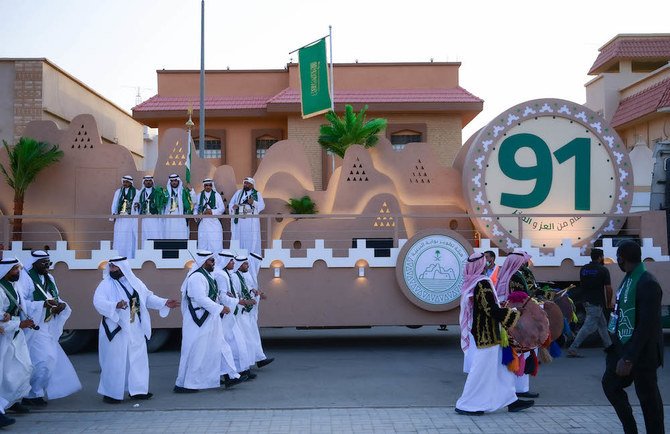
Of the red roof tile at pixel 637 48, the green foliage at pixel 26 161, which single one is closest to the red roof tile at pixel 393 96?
the red roof tile at pixel 637 48

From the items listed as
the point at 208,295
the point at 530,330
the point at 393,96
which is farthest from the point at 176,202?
the point at 393,96

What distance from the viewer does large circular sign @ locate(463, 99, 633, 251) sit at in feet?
45.4

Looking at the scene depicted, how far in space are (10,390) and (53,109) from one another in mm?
17339

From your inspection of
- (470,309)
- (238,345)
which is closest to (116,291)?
(238,345)

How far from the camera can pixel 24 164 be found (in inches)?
547

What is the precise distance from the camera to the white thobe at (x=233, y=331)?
32.8ft

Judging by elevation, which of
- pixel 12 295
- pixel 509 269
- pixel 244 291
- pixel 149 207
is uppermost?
pixel 149 207

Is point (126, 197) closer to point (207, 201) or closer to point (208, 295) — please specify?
point (207, 201)

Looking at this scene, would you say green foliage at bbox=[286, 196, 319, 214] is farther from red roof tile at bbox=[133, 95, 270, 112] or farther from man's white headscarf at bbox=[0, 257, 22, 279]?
red roof tile at bbox=[133, 95, 270, 112]

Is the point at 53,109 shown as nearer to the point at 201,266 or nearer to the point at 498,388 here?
the point at 201,266

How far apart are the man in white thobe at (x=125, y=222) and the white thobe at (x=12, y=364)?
5189 millimetres

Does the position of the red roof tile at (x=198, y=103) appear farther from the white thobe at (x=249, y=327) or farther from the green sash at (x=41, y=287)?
the green sash at (x=41, y=287)

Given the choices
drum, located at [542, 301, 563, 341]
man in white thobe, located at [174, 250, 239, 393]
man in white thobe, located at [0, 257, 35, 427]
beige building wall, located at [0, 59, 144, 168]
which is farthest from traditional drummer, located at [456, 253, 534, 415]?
beige building wall, located at [0, 59, 144, 168]

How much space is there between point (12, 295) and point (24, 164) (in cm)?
644
